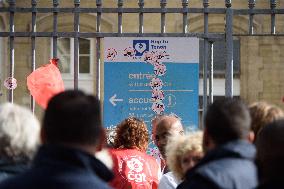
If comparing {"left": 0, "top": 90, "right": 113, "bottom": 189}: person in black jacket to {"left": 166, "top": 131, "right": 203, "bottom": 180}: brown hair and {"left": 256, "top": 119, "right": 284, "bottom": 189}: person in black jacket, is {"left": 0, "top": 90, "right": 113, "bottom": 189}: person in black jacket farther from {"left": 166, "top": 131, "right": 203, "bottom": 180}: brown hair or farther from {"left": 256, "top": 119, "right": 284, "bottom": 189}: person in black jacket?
{"left": 166, "top": 131, "right": 203, "bottom": 180}: brown hair

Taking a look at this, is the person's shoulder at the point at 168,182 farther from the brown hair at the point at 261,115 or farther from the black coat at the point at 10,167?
the black coat at the point at 10,167

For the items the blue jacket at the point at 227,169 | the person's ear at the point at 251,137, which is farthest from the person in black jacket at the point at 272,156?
the person's ear at the point at 251,137

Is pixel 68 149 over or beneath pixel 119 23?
beneath

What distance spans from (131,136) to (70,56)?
38.9 feet

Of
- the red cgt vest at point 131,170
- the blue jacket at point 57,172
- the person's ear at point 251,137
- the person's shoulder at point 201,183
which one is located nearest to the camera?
the blue jacket at point 57,172

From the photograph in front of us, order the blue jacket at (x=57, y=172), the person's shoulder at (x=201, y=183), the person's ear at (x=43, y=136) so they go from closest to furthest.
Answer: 1. the blue jacket at (x=57, y=172)
2. the person's ear at (x=43, y=136)
3. the person's shoulder at (x=201, y=183)

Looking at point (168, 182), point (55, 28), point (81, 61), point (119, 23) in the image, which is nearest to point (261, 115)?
point (168, 182)

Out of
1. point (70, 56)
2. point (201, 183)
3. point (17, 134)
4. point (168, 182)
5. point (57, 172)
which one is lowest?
point (168, 182)

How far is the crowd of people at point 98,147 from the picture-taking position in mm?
2793

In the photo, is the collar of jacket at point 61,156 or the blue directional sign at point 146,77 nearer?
the collar of jacket at point 61,156

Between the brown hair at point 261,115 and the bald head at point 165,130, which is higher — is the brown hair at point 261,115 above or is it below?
above

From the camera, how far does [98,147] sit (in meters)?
3.54

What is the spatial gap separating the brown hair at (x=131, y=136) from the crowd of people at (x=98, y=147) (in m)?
1.27

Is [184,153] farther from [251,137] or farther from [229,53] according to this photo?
[229,53]
